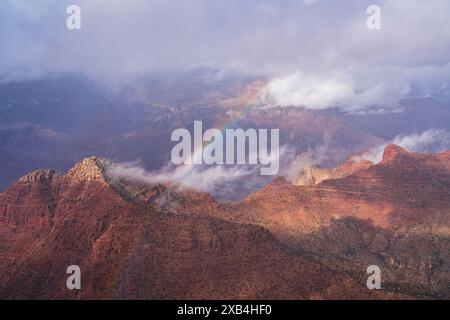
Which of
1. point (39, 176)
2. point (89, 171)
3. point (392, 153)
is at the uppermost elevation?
point (392, 153)

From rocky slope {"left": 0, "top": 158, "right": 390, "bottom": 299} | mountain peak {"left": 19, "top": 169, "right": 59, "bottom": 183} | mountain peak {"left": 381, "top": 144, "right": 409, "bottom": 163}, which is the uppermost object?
mountain peak {"left": 381, "top": 144, "right": 409, "bottom": 163}

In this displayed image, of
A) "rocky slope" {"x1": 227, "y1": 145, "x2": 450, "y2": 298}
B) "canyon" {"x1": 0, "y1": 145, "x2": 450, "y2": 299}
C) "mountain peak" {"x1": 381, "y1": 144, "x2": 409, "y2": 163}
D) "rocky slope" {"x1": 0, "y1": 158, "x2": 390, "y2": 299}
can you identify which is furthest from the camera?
"mountain peak" {"x1": 381, "y1": 144, "x2": 409, "y2": 163}

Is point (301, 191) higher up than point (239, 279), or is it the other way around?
point (301, 191)

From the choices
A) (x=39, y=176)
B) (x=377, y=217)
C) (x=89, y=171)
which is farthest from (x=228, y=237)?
(x=377, y=217)

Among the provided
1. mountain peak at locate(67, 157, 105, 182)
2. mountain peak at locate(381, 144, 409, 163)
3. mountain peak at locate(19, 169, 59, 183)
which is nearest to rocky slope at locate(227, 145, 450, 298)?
mountain peak at locate(381, 144, 409, 163)

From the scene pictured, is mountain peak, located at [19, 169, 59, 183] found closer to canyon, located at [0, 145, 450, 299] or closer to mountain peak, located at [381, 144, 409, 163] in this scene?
canyon, located at [0, 145, 450, 299]

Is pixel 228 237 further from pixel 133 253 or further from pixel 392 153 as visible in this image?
pixel 392 153

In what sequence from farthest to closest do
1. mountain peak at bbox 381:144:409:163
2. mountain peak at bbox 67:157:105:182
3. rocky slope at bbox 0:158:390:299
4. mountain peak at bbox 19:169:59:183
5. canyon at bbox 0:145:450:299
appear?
mountain peak at bbox 381:144:409:163 → mountain peak at bbox 19:169:59:183 → mountain peak at bbox 67:157:105:182 → canyon at bbox 0:145:450:299 → rocky slope at bbox 0:158:390:299

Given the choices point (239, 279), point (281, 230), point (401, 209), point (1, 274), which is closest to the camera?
point (239, 279)
